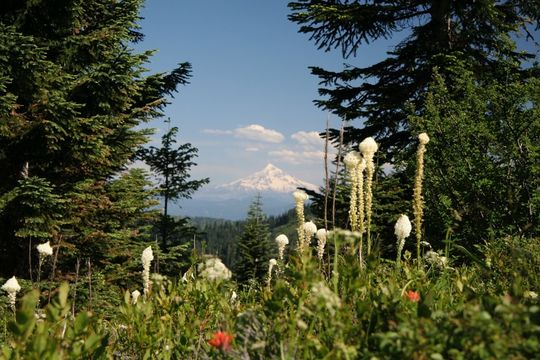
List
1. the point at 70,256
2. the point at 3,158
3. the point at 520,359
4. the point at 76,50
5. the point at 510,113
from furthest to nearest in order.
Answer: the point at 70,256
the point at 76,50
the point at 3,158
the point at 510,113
the point at 520,359

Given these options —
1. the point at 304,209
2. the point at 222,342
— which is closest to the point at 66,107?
the point at 304,209

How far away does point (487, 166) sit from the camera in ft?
22.8

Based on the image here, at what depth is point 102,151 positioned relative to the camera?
1000 cm

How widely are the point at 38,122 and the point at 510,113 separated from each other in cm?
964

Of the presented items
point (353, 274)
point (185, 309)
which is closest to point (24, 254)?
point (185, 309)

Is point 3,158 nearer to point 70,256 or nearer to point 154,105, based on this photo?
point 70,256

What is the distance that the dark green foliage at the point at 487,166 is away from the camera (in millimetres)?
6590

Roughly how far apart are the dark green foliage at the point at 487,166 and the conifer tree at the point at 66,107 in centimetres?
761

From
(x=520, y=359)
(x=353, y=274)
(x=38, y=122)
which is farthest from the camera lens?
(x=38, y=122)

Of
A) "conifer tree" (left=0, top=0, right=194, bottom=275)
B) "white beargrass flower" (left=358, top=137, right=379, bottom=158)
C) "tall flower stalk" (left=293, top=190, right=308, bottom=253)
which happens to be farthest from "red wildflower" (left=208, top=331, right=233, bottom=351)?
"conifer tree" (left=0, top=0, right=194, bottom=275)

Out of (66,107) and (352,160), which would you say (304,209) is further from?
(66,107)

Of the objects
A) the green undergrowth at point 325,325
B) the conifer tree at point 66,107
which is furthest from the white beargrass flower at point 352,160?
the conifer tree at point 66,107

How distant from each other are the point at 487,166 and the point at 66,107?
28.3 ft

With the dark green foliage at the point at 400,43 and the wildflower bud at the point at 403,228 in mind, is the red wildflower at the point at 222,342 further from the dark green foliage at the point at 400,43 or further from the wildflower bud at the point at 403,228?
the dark green foliage at the point at 400,43
